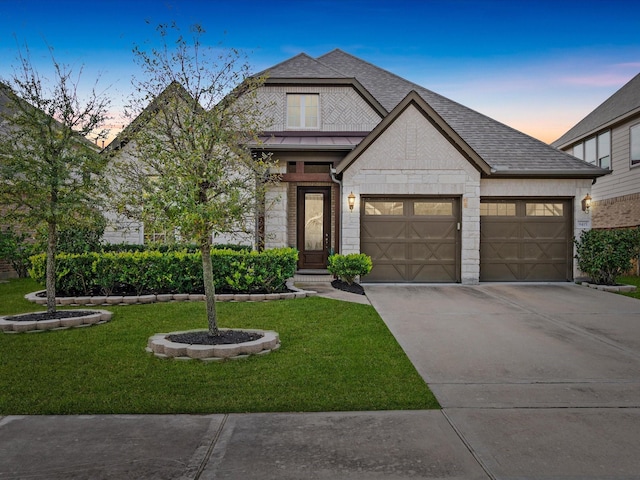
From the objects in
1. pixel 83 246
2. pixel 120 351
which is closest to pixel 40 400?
pixel 120 351

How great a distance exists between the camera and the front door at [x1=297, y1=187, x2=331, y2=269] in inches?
627

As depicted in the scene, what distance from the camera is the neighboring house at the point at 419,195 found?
46.7ft

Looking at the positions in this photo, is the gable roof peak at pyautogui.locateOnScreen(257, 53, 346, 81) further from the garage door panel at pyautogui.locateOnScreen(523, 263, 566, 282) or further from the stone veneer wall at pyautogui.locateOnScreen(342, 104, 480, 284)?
the garage door panel at pyautogui.locateOnScreen(523, 263, 566, 282)

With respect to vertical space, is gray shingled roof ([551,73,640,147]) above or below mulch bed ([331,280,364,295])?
above

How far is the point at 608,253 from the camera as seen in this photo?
44.0 ft

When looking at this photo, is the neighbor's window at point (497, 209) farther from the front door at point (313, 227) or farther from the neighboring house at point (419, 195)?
the front door at point (313, 227)

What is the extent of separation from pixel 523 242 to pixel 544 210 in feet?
4.04

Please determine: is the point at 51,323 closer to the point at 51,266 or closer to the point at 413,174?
the point at 51,266

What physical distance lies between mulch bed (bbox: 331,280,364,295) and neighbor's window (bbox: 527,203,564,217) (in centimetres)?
615

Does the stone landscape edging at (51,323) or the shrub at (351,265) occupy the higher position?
the shrub at (351,265)

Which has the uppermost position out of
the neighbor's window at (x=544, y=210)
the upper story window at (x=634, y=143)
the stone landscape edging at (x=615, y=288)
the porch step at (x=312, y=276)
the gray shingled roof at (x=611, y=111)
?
the gray shingled roof at (x=611, y=111)

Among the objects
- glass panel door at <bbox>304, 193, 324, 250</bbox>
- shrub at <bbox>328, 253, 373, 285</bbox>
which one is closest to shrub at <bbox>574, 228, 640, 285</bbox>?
shrub at <bbox>328, 253, 373, 285</bbox>

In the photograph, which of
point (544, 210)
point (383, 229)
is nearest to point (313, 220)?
point (383, 229)

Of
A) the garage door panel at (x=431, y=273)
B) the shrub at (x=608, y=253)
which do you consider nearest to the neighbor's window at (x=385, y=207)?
the garage door panel at (x=431, y=273)
